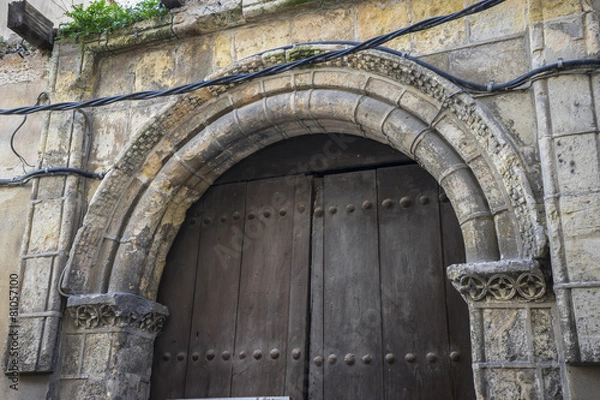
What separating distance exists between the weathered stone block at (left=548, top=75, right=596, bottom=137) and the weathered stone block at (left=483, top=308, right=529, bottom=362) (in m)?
0.77

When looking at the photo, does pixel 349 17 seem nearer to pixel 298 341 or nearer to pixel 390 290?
pixel 390 290

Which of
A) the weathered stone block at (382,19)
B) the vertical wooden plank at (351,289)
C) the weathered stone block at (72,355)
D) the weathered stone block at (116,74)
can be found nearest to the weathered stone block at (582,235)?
the vertical wooden plank at (351,289)

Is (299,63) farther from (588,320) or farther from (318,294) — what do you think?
(588,320)

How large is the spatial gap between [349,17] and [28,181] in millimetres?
2022

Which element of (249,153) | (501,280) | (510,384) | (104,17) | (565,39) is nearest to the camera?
(510,384)

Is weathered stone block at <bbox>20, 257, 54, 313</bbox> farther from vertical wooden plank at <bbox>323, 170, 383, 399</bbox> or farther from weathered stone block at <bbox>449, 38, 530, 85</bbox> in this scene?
weathered stone block at <bbox>449, 38, 530, 85</bbox>

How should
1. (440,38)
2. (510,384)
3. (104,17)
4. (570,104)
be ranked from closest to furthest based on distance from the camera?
1. (510,384)
2. (570,104)
3. (440,38)
4. (104,17)

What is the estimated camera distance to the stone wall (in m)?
2.67

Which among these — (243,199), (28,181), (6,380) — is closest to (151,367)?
(6,380)

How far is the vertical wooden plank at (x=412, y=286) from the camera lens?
3139 mm

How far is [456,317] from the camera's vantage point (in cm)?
317

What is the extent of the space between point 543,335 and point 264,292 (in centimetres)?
145

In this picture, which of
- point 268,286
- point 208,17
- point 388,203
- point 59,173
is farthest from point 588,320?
point 59,173

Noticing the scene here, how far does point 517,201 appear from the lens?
2.87 m
